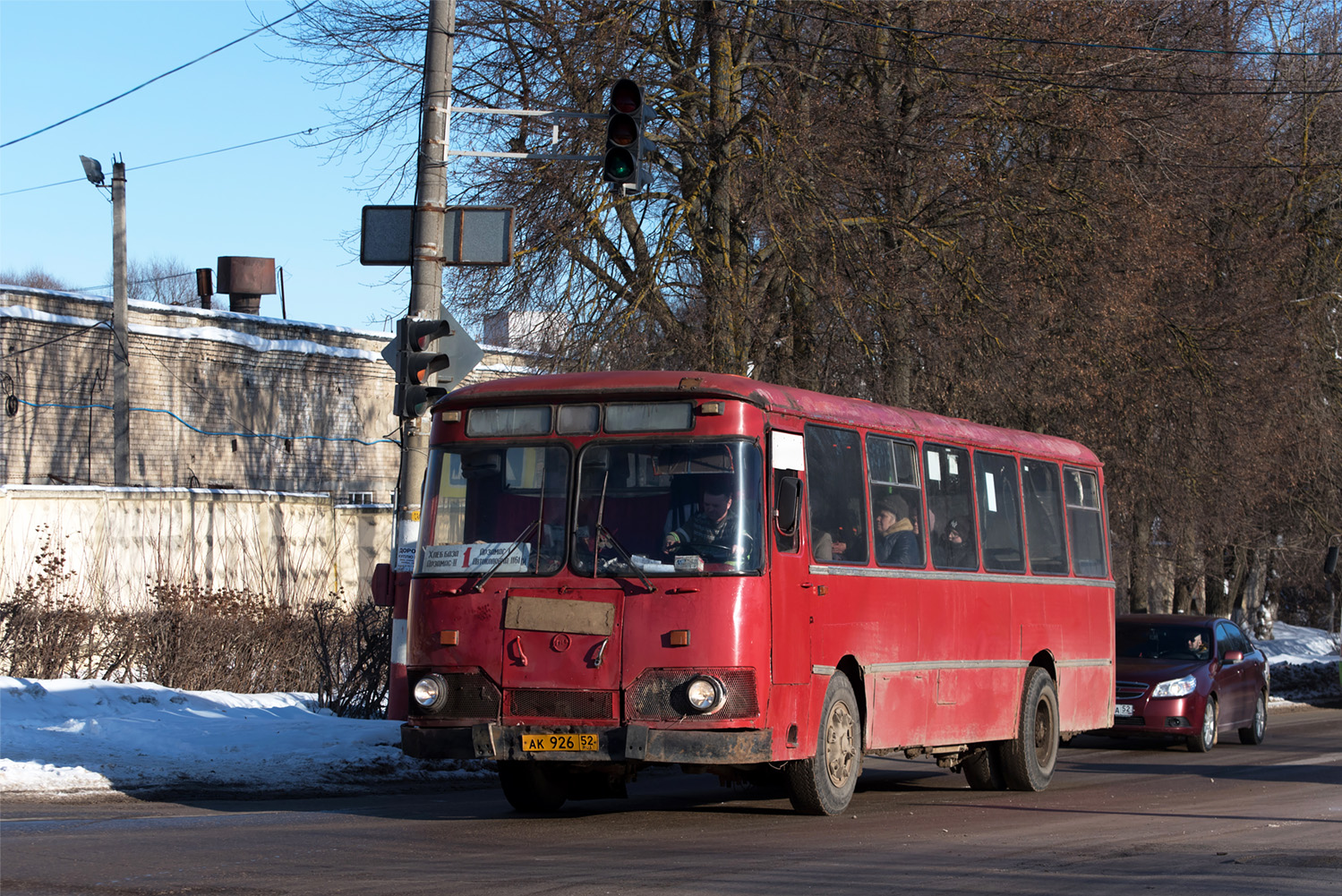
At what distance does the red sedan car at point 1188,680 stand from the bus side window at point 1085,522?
2170 millimetres

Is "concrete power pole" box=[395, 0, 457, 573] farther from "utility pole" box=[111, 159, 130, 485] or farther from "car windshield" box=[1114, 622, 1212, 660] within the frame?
"utility pole" box=[111, 159, 130, 485]

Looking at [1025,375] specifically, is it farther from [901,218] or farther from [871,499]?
[871,499]

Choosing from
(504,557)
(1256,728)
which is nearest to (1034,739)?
(504,557)

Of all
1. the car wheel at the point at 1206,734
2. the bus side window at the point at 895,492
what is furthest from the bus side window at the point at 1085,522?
the car wheel at the point at 1206,734

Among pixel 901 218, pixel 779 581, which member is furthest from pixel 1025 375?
pixel 779 581

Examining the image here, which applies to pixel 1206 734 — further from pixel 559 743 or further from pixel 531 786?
pixel 559 743

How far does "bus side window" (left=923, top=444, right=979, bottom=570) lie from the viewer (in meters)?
12.6

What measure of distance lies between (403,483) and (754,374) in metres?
8.41

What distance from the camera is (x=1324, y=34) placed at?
33938 mm

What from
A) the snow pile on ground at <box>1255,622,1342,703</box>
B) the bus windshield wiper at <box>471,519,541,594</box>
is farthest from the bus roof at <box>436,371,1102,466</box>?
the snow pile on ground at <box>1255,622,1342,703</box>

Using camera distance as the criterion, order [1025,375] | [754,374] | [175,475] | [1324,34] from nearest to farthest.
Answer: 1. [754,374]
2. [1025,375]
3. [1324,34]
4. [175,475]

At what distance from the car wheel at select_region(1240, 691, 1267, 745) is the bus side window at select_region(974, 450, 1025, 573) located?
8160 mm

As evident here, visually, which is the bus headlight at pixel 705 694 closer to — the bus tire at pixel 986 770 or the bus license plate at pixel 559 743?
the bus license plate at pixel 559 743

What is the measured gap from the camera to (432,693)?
10.3 metres
